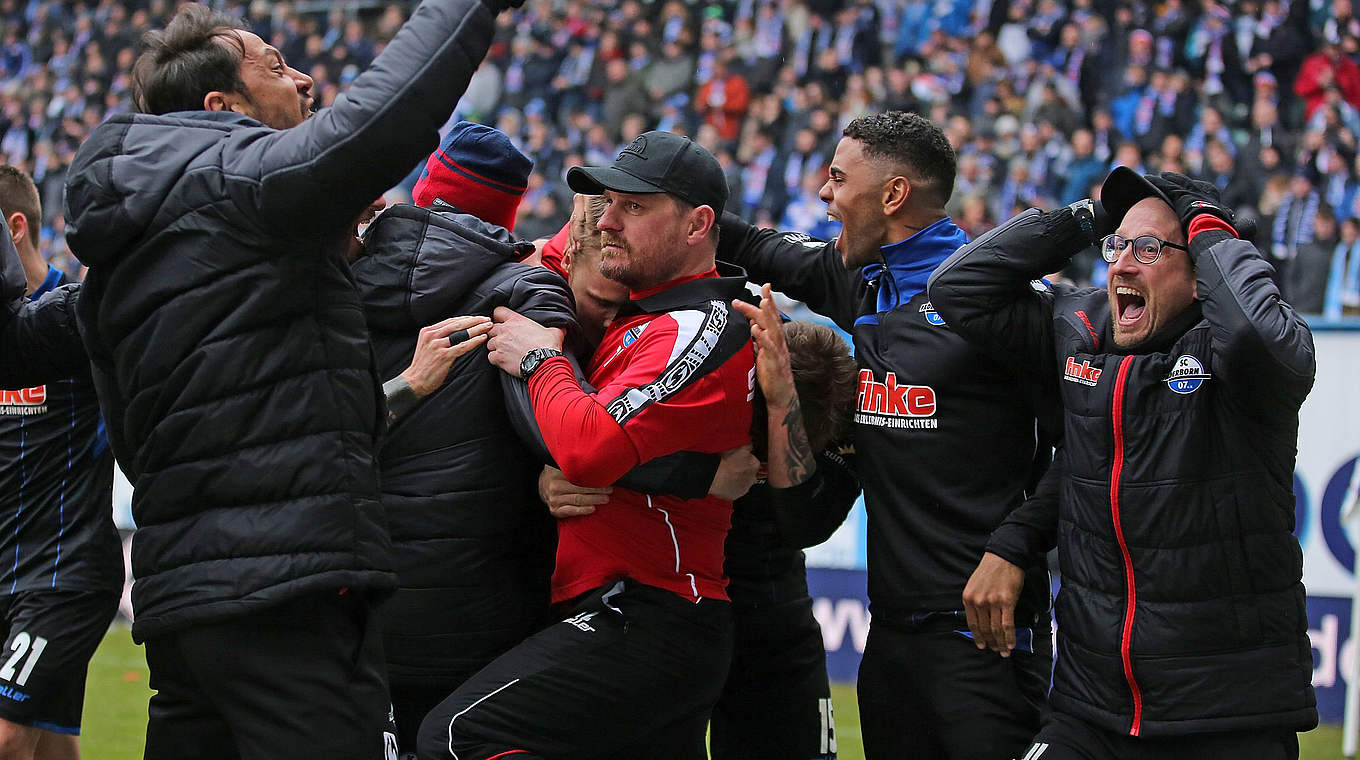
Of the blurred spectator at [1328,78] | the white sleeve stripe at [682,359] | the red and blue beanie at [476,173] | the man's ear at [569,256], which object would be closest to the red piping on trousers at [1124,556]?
the white sleeve stripe at [682,359]

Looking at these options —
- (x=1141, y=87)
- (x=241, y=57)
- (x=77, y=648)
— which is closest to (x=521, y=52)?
(x=1141, y=87)

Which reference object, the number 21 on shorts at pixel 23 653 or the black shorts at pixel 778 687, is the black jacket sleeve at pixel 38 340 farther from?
the black shorts at pixel 778 687

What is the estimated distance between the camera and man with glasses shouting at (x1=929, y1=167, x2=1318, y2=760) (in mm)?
3365

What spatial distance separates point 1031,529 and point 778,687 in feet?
3.77

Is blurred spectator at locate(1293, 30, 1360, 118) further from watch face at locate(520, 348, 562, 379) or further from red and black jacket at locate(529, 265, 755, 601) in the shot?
watch face at locate(520, 348, 562, 379)

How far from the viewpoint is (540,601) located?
3.89 metres

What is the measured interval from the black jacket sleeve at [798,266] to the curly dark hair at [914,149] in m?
0.38

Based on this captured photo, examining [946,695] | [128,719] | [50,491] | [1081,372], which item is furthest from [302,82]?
[128,719]

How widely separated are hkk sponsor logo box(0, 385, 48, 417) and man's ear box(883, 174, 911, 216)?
3.10 meters

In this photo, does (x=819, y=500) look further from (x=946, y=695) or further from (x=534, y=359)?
(x=534, y=359)

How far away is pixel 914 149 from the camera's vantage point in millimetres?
4438

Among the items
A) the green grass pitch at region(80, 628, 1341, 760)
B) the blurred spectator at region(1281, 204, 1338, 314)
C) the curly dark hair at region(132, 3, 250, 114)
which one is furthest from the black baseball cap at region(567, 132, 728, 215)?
the blurred spectator at region(1281, 204, 1338, 314)

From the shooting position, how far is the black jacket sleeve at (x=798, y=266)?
4.67m

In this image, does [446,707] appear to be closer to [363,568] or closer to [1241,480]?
[363,568]
